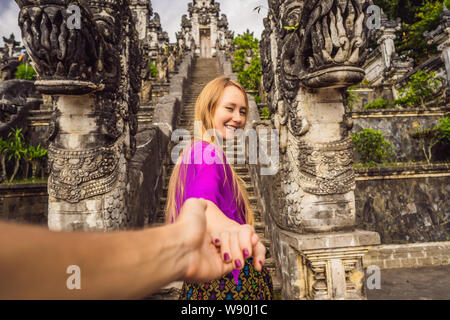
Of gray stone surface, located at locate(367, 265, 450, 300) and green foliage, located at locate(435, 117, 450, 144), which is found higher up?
green foliage, located at locate(435, 117, 450, 144)

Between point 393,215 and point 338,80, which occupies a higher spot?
point 338,80

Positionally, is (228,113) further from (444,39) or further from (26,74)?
(26,74)

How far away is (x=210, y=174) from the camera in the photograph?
118cm

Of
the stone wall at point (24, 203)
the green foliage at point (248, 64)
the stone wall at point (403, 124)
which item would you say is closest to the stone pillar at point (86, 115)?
the stone wall at point (24, 203)

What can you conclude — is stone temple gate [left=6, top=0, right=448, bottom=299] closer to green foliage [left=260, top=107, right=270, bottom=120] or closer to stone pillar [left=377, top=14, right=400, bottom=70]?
green foliage [left=260, top=107, right=270, bottom=120]

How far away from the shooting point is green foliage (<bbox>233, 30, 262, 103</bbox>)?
11.2m

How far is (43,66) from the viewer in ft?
8.65

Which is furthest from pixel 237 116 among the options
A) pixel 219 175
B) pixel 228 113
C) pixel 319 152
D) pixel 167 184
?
pixel 167 184

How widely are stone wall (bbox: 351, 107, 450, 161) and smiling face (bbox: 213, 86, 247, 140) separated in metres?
8.48

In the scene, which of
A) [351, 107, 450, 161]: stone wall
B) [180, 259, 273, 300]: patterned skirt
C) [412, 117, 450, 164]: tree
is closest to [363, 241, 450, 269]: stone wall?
[412, 117, 450, 164]: tree

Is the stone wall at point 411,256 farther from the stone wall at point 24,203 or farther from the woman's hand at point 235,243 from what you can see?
the stone wall at point 24,203

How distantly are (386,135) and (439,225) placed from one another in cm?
371

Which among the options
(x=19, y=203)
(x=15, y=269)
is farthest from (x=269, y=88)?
(x=19, y=203)

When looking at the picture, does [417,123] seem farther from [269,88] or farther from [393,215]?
[269,88]
